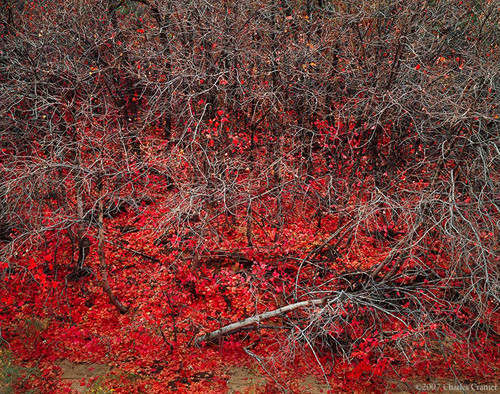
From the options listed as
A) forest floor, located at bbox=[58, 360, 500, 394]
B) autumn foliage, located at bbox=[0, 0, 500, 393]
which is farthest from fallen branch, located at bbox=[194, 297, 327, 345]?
forest floor, located at bbox=[58, 360, 500, 394]

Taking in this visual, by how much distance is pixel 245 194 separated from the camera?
37.7ft

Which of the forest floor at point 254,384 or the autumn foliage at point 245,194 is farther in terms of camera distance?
the autumn foliage at point 245,194

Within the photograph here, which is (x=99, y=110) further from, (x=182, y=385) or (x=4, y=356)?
(x=182, y=385)

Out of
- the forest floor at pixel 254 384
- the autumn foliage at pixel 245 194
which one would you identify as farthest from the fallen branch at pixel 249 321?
the forest floor at pixel 254 384

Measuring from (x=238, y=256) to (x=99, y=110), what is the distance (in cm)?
758

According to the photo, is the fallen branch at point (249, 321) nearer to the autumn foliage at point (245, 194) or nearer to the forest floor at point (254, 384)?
the autumn foliage at point (245, 194)

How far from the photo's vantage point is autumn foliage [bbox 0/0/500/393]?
1027 centimetres

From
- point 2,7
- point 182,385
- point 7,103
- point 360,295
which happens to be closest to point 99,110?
point 7,103

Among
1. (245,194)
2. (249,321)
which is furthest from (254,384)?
(245,194)

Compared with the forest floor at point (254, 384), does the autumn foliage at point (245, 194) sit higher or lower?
higher

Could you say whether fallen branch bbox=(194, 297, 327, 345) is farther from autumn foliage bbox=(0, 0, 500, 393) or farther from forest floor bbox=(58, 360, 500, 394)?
forest floor bbox=(58, 360, 500, 394)

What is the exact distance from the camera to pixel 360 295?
9156mm

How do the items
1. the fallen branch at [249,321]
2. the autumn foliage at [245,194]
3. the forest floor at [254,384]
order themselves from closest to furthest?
the fallen branch at [249,321], the forest floor at [254,384], the autumn foliage at [245,194]

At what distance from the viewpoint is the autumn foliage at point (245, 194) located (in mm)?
10266
